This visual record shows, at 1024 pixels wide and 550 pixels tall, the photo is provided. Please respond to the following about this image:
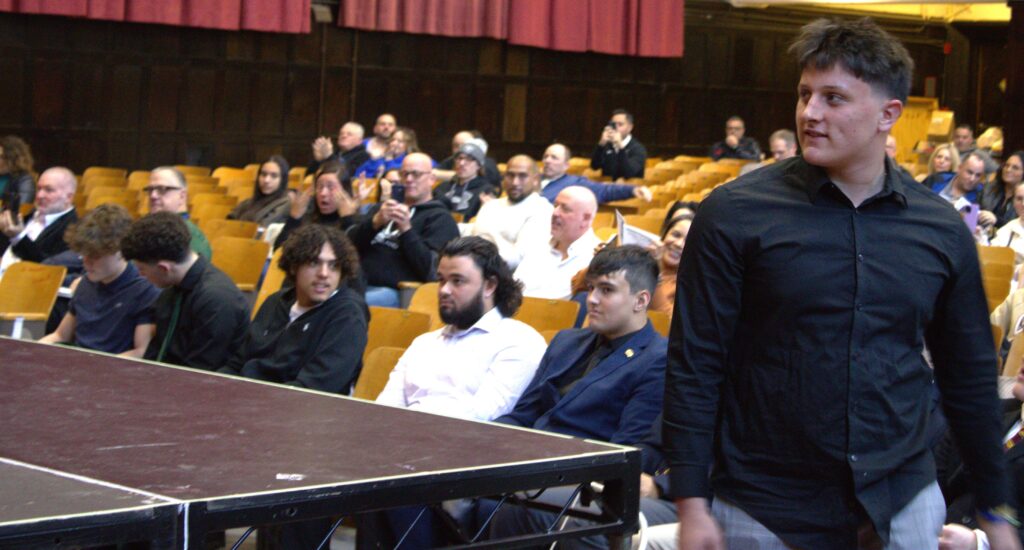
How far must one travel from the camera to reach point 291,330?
4332 mm

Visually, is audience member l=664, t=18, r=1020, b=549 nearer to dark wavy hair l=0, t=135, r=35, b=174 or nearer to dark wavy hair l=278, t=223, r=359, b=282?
dark wavy hair l=278, t=223, r=359, b=282

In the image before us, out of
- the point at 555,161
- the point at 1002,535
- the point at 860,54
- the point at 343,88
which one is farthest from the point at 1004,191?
the point at 343,88

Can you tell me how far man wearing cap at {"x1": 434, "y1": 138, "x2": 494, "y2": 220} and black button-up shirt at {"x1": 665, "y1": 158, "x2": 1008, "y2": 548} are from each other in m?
6.54

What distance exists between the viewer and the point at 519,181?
23.0 ft

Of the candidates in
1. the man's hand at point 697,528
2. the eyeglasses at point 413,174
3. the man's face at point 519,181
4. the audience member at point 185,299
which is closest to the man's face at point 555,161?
the man's face at point 519,181

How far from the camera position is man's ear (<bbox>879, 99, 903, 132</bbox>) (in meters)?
1.96

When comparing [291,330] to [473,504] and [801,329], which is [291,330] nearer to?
[473,504]

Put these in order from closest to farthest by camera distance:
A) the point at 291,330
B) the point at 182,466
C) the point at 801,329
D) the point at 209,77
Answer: the point at 801,329 → the point at 182,466 → the point at 291,330 → the point at 209,77

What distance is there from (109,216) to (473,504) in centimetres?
221

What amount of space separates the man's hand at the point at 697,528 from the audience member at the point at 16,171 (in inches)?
289

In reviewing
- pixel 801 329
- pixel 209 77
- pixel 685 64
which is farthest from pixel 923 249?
pixel 685 64

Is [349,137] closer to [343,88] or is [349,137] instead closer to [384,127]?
[384,127]

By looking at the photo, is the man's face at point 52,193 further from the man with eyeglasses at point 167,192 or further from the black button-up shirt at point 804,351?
the black button-up shirt at point 804,351

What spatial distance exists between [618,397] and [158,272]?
1.89 meters
